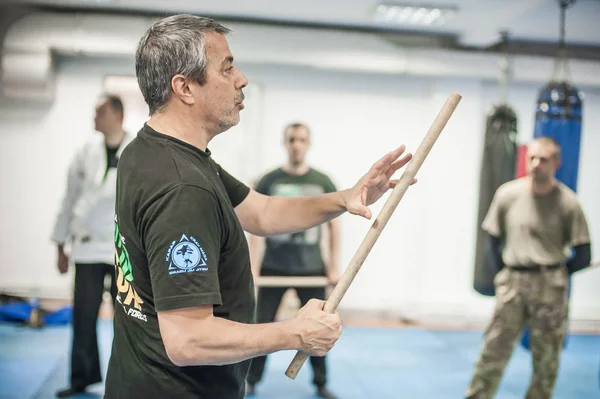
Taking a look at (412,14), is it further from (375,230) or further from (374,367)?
(375,230)

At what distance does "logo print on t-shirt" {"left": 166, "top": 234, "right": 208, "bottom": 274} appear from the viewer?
1.28 metres

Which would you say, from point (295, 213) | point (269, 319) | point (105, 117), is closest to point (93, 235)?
point (105, 117)

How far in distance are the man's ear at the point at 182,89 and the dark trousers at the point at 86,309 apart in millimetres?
2374

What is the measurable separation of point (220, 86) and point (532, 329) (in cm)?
287

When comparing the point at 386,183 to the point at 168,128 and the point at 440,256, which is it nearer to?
the point at 168,128

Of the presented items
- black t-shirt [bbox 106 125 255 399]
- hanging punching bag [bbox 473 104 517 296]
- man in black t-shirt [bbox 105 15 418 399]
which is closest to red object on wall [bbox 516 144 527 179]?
hanging punching bag [bbox 473 104 517 296]

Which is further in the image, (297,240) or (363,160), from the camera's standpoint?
(363,160)

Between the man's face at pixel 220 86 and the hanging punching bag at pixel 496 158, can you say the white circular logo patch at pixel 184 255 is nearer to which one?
the man's face at pixel 220 86

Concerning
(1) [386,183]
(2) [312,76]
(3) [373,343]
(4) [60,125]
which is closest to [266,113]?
(2) [312,76]

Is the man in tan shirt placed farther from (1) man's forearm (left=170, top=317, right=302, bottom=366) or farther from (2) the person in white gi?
(1) man's forearm (left=170, top=317, right=302, bottom=366)

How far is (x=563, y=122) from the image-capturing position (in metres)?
4.63

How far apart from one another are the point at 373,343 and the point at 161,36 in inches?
175

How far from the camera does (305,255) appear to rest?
4148 millimetres

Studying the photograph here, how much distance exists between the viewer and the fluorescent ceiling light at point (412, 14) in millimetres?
5293
